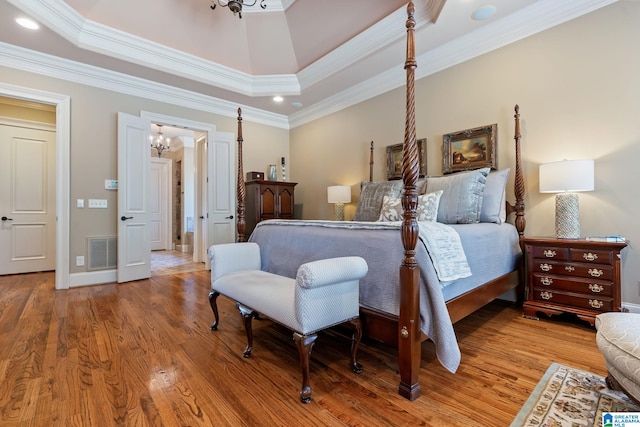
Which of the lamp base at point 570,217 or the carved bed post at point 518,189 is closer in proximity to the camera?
the lamp base at point 570,217

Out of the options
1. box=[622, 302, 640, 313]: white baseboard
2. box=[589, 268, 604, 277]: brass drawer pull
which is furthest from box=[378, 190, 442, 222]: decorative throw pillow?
box=[622, 302, 640, 313]: white baseboard

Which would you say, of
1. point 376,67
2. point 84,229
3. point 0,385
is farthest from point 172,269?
point 376,67

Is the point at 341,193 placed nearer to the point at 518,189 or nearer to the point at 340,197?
the point at 340,197

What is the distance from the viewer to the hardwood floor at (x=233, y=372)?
1.31 metres

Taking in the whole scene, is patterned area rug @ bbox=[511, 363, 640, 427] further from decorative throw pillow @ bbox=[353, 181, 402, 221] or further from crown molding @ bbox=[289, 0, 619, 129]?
crown molding @ bbox=[289, 0, 619, 129]

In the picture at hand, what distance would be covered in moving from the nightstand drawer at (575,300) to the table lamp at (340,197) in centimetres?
251

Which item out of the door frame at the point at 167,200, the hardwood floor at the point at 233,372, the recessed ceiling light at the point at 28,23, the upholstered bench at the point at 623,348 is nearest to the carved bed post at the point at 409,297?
the hardwood floor at the point at 233,372

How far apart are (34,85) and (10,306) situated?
2.53m

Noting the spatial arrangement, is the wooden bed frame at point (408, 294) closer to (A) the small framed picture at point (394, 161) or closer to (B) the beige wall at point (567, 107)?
(B) the beige wall at point (567, 107)

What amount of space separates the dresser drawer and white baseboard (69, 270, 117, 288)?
4880mm

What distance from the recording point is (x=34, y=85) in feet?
11.3

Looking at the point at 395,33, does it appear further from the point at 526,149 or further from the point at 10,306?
the point at 10,306

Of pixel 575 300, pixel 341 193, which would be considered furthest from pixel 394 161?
pixel 575 300

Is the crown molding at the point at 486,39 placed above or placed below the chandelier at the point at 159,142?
above
